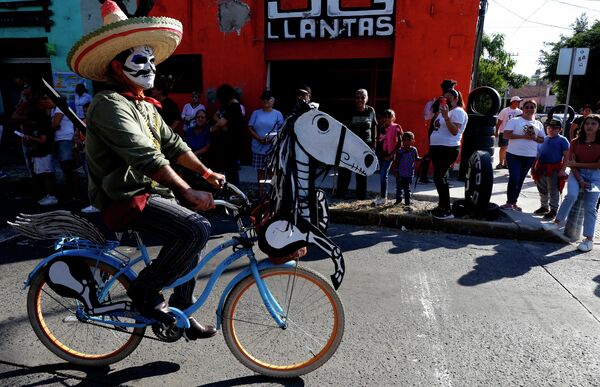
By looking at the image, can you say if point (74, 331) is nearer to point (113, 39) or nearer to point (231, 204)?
point (231, 204)

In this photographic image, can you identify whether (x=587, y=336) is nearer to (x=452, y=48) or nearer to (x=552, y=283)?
(x=552, y=283)

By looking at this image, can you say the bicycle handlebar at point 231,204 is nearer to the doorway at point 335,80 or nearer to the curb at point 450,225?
the curb at point 450,225

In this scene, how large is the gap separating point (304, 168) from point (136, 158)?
91 cm

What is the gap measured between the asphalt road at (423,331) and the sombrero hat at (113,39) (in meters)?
1.96

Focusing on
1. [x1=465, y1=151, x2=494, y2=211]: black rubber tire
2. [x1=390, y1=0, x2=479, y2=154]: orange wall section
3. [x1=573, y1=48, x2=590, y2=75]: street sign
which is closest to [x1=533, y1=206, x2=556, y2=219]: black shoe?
[x1=465, y1=151, x2=494, y2=211]: black rubber tire

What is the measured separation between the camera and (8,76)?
12477 millimetres

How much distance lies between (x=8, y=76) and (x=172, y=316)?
1330 cm

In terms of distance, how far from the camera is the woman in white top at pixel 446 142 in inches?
246

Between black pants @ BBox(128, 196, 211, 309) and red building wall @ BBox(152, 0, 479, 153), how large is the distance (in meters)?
7.56

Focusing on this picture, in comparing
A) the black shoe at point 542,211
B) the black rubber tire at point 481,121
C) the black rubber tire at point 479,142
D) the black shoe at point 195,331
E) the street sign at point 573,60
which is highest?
the street sign at point 573,60

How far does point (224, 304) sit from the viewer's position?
2.66 m

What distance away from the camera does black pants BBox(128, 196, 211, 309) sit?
2.47 meters

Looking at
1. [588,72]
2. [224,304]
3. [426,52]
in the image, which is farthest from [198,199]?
[588,72]

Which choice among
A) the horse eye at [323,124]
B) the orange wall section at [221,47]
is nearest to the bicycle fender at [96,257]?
the horse eye at [323,124]
